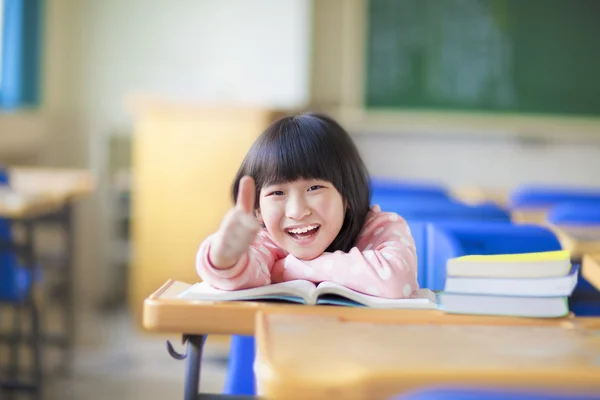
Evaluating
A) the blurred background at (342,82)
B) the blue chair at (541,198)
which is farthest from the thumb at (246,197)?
the blurred background at (342,82)

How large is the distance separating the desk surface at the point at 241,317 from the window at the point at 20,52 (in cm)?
431

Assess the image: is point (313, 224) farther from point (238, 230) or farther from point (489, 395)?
point (489, 395)

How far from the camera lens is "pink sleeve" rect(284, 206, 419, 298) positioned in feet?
4.20

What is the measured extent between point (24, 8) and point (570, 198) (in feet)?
11.3

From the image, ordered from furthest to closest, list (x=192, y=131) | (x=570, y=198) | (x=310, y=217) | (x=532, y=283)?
1. (x=192, y=131)
2. (x=570, y=198)
3. (x=310, y=217)
4. (x=532, y=283)

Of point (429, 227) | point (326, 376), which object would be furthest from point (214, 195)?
point (326, 376)

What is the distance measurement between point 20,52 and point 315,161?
4.48m

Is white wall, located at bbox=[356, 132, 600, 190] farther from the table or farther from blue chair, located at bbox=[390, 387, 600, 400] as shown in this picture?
blue chair, located at bbox=[390, 387, 600, 400]

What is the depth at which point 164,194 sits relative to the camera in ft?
16.3

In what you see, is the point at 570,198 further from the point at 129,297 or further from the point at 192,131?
the point at 129,297

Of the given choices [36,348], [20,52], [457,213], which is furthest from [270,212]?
[20,52]

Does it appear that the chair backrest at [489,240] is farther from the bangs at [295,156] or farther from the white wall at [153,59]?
the white wall at [153,59]

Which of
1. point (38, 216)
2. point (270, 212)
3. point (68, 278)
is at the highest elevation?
point (270, 212)

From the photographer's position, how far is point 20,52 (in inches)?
212
